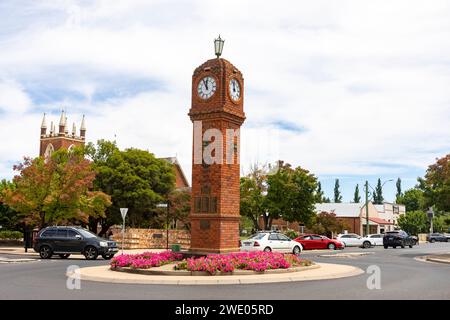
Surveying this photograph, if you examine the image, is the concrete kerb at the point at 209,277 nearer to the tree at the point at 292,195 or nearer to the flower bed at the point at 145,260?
the flower bed at the point at 145,260

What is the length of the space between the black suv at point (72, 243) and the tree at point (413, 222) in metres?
74.2

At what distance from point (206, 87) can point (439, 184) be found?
70.8 feet

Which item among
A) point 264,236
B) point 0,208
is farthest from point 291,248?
point 0,208

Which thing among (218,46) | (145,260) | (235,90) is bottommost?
→ (145,260)

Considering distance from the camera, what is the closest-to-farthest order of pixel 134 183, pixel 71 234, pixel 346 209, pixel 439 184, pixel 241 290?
1. pixel 241 290
2. pixel 71 234
3. pixel 439 184
4. pixel 134 183
5. pixel 346 209

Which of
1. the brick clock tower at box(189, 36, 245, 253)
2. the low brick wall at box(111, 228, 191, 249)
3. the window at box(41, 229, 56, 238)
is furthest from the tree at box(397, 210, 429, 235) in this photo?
the brick clock tower at box(189, 36, 245, 253)

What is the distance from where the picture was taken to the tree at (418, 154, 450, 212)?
113 ft

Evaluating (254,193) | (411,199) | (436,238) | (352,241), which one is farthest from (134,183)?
(411,199)

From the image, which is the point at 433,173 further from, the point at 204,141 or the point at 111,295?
the point at 111,295

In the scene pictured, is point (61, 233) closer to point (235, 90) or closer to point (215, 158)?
point (215, 158)

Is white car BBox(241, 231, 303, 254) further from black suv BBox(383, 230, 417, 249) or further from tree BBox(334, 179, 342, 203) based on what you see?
tree BBox(334, 179, 342, 203)

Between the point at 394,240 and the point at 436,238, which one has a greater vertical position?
the point at 394,240

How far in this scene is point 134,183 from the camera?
175 feet

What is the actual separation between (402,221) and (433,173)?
60.7 metres
